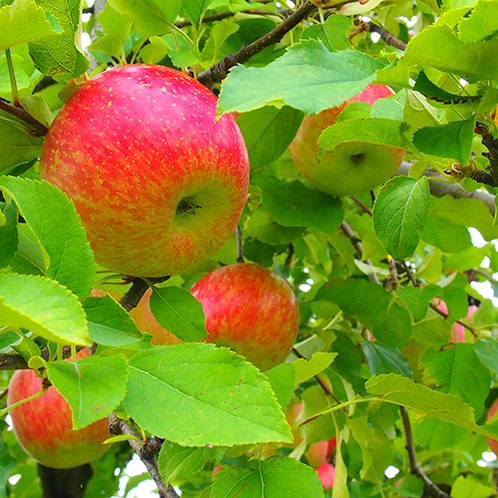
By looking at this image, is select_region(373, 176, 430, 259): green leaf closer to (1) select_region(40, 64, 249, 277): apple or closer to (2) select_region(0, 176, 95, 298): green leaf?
(1) select_region(40, 64, 249, 277): apple

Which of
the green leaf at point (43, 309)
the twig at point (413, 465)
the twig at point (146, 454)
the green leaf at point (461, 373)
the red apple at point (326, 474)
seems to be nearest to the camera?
the green leaf at point (43, 309)

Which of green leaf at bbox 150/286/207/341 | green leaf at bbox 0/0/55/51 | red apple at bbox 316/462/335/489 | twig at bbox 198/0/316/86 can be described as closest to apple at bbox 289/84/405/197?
twig at bbox 198/0/316/86

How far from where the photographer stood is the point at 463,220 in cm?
145

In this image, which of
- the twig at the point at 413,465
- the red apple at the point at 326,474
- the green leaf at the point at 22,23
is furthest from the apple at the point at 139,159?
the red apple at the point at 326,474

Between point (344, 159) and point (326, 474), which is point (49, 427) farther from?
point (326, 474)

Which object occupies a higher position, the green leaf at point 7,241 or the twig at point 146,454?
the green leaf at point 7,241

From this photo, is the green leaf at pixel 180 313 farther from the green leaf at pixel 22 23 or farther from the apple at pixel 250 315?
the green leaf at pixel 22 23

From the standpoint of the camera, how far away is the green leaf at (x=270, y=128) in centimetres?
129

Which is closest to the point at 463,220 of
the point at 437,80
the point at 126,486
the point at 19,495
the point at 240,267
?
the point at 240,267

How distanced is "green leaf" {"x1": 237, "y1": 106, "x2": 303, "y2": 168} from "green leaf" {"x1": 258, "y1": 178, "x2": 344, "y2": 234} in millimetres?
121

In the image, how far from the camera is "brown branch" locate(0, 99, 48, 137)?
934mm

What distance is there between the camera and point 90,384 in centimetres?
57

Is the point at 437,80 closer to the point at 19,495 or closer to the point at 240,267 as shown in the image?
the point at 240,267

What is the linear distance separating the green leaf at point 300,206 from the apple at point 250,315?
0.15 metres
